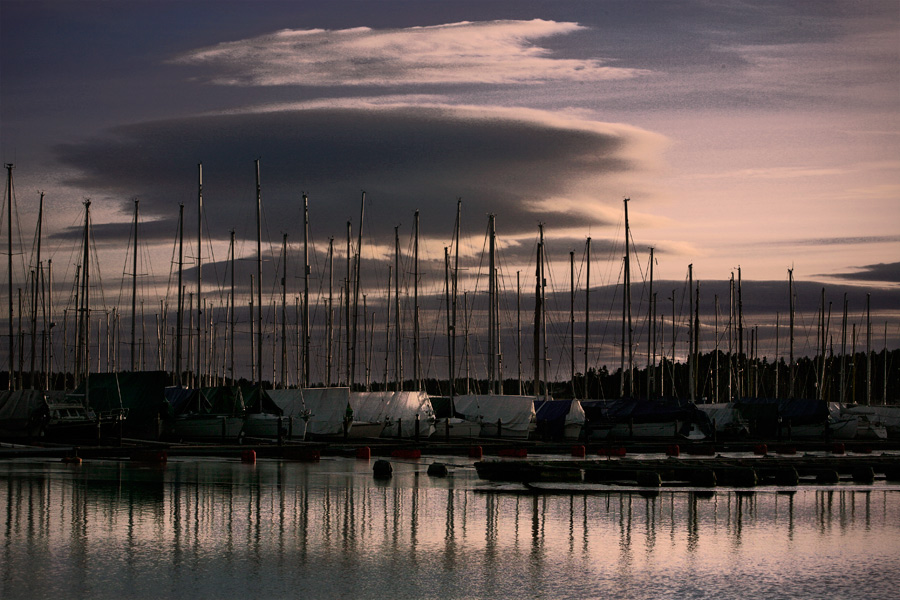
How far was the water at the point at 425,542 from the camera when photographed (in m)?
15.0

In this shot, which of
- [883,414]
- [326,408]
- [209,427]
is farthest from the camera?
[883,414]

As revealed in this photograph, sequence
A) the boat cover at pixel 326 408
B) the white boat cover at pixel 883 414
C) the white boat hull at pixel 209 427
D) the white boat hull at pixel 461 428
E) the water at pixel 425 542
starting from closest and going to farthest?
the water at pixel 425 542 → the white boat hull at pixel 209 427 → the boat cover at pixel 326 408 → the white boat hull at pixel 461 428 → the white boat cover at pixel 883 414

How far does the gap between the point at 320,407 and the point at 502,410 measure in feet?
36.3

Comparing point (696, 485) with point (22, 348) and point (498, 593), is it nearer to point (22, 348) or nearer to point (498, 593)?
point (498, 593)

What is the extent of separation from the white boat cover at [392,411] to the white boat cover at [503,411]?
2782 mm

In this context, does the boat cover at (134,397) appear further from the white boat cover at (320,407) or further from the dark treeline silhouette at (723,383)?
the dark treeline silhouette at (723,383)

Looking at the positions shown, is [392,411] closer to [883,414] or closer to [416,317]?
[416,317]

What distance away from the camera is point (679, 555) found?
1827 cm

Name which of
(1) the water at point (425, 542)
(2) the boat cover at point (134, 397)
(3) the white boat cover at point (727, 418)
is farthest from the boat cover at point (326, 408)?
(3) the white boat cover at point (727, 418)

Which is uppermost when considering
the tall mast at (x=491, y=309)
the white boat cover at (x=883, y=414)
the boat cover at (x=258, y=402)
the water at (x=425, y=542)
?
the tall mast at (x=491, y=309)

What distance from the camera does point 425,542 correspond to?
19.2 metres

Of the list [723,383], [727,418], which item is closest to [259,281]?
[727,418]

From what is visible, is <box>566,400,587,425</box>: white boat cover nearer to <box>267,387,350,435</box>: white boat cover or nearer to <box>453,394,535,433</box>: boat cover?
<box>453,394,535,433</box>: boat cover

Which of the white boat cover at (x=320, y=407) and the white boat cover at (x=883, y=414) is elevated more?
the white boat cover at (x=320, y=407)
